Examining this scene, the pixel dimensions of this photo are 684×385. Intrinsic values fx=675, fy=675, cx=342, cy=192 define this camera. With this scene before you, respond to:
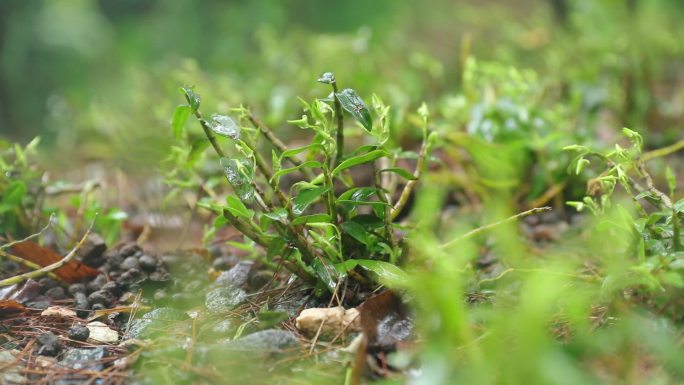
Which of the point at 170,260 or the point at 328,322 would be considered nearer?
the point at 328,322

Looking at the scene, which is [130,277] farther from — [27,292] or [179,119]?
[179,119]

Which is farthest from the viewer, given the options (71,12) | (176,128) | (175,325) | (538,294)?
(71,12)

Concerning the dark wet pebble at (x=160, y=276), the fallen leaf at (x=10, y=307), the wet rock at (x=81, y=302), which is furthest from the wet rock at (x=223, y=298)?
the fallen leaf at (x=10, y=307)

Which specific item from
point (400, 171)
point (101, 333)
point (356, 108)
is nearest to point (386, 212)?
point (400, 171)

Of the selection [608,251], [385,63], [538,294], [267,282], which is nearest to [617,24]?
[385,63]

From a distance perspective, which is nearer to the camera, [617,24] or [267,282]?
[267,282]

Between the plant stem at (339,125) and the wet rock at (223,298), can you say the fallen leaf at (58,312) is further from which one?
the plant stem at (339,125)

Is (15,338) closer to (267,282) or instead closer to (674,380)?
(267,282)
